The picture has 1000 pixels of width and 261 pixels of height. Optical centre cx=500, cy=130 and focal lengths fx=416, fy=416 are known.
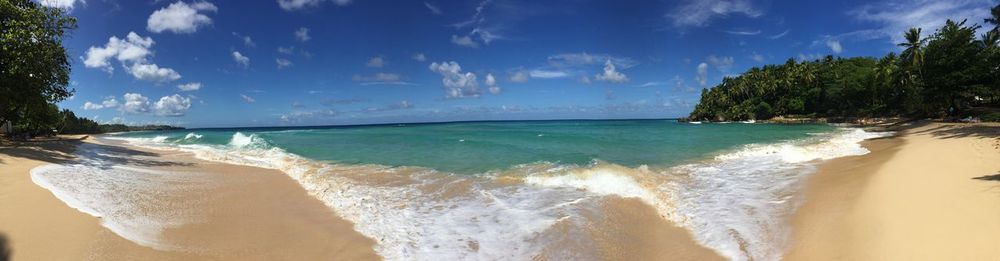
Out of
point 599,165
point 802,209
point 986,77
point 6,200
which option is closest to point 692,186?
point 802,209

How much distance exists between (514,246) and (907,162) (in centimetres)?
1369

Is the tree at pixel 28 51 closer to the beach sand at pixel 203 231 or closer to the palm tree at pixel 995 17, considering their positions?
the beach sand at pixel 203 231

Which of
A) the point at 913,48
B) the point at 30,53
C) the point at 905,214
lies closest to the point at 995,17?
the point at 913,48

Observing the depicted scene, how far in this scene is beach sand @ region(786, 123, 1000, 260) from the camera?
5270 millimetres

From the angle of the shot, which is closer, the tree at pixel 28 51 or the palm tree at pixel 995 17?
the tree at pixel 28 51

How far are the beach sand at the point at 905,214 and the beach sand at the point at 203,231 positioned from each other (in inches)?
263

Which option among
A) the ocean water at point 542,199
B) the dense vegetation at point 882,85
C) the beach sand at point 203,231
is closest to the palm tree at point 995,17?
the dense vegetation at point 882,85

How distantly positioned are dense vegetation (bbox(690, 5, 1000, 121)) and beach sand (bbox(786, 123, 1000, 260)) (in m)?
23.3

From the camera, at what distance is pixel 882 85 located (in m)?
51.1

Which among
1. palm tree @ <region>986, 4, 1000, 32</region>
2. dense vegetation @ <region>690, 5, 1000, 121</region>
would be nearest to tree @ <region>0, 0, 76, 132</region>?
dense vegetation @ <region>690, 5, 1000, 121</region>

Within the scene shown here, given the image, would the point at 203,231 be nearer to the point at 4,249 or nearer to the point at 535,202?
the point at 4,249

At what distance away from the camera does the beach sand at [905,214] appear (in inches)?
207

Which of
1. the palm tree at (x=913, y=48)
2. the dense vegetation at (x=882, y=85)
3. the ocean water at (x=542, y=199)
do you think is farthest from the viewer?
the palm tree at (x=913, y=48)

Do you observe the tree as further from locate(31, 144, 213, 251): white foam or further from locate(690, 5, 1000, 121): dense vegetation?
locate(690, 5, 1000, 121): dense vegetation
